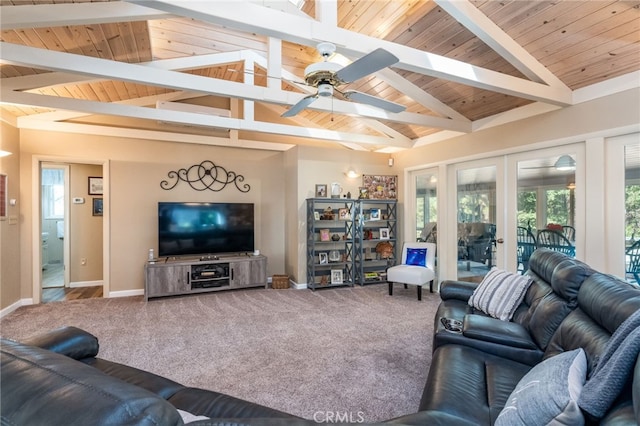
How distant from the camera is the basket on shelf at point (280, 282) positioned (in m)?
5.42

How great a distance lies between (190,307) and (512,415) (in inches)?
162

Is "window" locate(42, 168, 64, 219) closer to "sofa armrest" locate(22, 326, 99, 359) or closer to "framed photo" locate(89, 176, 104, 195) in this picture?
"framed photo" locate(89, 176, 104, 195)

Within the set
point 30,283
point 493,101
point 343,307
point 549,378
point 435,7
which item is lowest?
point 343,307

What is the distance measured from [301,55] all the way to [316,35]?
2.29 meters

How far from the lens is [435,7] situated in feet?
9.77

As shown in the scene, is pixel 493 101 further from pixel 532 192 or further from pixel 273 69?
pixel 273 69

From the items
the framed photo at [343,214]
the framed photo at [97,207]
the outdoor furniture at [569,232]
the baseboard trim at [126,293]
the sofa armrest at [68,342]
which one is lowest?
the baseboard trim at [126,293]

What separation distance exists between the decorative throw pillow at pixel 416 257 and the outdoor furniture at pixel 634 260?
2.39 meters

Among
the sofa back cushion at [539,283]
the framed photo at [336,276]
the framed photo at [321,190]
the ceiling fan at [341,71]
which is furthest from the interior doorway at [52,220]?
the sofa back cushion at [539,283]

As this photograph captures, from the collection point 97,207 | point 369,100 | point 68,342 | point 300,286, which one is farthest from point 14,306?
point 369,100

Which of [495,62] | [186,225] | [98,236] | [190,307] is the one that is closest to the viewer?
[495,62]

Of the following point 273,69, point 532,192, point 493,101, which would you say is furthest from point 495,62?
point 273,69

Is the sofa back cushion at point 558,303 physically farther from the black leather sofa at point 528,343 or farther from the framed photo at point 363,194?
the framed photo at point 363,194

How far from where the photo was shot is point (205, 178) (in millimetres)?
5492
